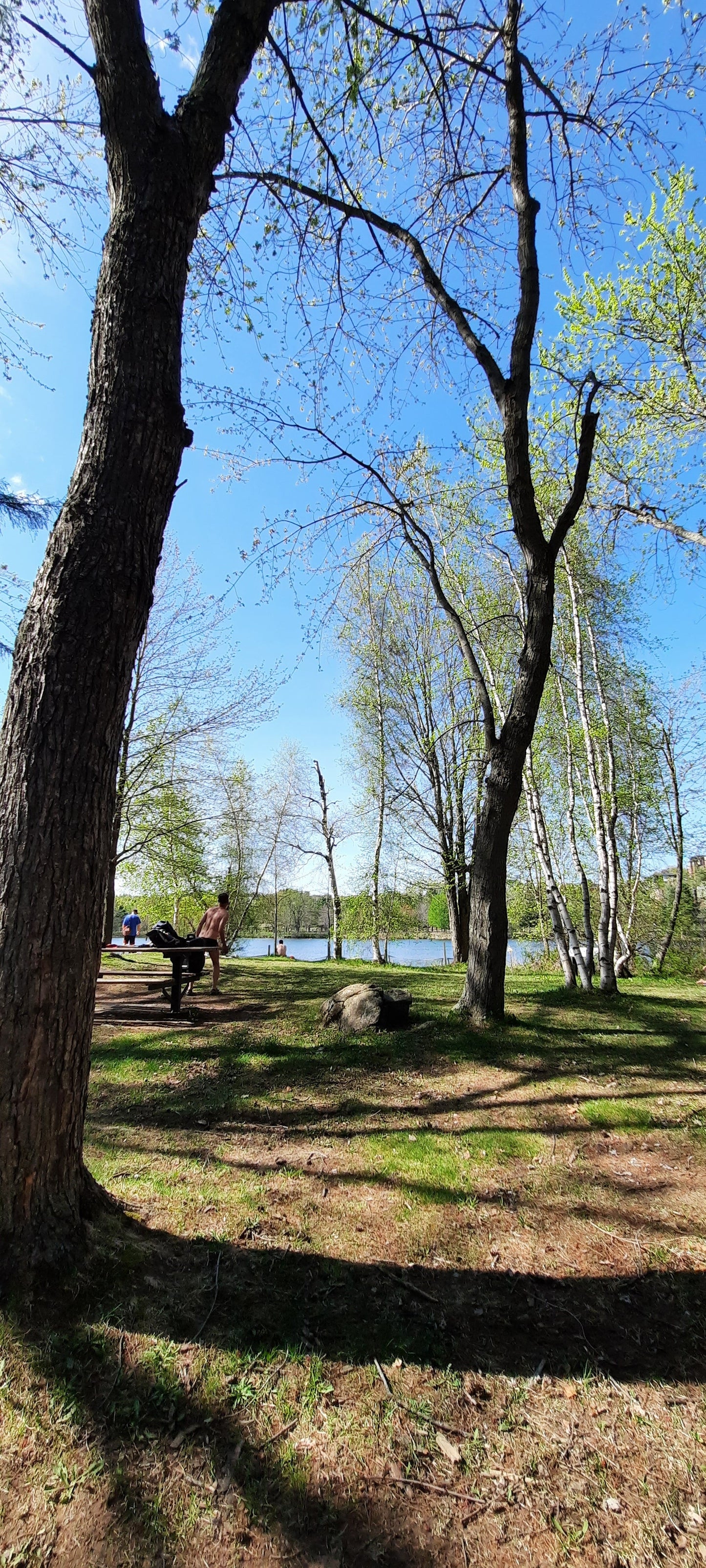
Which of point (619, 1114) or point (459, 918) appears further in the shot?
point (459, 918)

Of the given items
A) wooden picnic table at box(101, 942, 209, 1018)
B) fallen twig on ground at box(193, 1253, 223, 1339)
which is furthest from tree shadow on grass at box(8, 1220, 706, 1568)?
wooden picnic table at box(101, 942, 209, 1018)

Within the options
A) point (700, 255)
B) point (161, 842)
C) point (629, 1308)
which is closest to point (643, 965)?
point (161, 842)

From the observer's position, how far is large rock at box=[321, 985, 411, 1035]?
623 centimetres

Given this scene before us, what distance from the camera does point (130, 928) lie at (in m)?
18.4

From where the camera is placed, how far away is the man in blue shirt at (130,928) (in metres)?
18.1

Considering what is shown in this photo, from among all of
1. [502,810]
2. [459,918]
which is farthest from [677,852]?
[502,810]

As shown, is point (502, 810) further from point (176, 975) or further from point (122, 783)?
point (122, 783)

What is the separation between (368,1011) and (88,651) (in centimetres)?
497

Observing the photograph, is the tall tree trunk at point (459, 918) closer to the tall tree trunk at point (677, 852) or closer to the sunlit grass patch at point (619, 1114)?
the tall tree trunk at point (677, 852)

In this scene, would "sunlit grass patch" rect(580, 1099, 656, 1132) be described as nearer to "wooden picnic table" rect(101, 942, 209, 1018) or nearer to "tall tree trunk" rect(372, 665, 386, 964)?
"wooden picnic table" rect(101, 942, 209, 1018)

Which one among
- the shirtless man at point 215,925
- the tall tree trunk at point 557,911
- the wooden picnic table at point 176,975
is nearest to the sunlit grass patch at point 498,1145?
the wooden picnic table at point 176,975

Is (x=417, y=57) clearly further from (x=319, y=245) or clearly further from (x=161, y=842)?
(x=161, y=842)

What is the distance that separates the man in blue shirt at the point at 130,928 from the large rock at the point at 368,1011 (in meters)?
13.0

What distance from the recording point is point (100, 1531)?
5.20 feet
